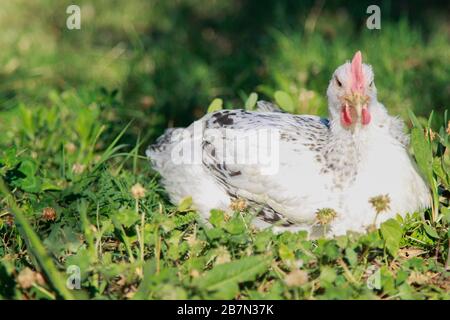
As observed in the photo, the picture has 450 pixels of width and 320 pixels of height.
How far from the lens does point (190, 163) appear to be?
141 inches

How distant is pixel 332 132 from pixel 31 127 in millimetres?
1741

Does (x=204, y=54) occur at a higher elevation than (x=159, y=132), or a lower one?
higher

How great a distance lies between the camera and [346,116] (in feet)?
10.4

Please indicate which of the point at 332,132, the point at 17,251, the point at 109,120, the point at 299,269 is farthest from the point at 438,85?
the point at 17,251

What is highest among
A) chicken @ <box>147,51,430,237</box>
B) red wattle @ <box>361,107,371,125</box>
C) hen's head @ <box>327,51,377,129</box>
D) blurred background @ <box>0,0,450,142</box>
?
blurred background @ <box>0,0,450,142</box>

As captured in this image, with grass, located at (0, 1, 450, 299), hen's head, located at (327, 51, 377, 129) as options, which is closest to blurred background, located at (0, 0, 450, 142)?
grass, located at (0, 1, 450, 299)

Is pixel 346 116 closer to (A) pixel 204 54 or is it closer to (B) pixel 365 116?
(B) pixel 365 116

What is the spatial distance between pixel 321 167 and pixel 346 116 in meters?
0.25

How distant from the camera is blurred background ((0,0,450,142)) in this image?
4.75 m

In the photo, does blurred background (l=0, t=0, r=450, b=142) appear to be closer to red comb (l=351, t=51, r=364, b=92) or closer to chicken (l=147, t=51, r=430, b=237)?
chicken (l=147, t=51, r=430, b=237)

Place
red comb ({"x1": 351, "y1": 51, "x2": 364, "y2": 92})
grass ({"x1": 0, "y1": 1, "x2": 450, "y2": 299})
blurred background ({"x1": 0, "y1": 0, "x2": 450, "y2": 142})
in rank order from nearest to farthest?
grass ({"x1": 0, "y1": 1, "x2": 450, "y2": 299}) < red comb ({"x1": 351, "y1": 51, "x2": 364, "y2": 92}) < blurred background ({"x1": 0, "y1": 0, "x2": 450, "y2": 142})

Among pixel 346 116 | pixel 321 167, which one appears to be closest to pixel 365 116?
pixel 346 116

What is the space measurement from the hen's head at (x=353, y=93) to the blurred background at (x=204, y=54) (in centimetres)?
118
